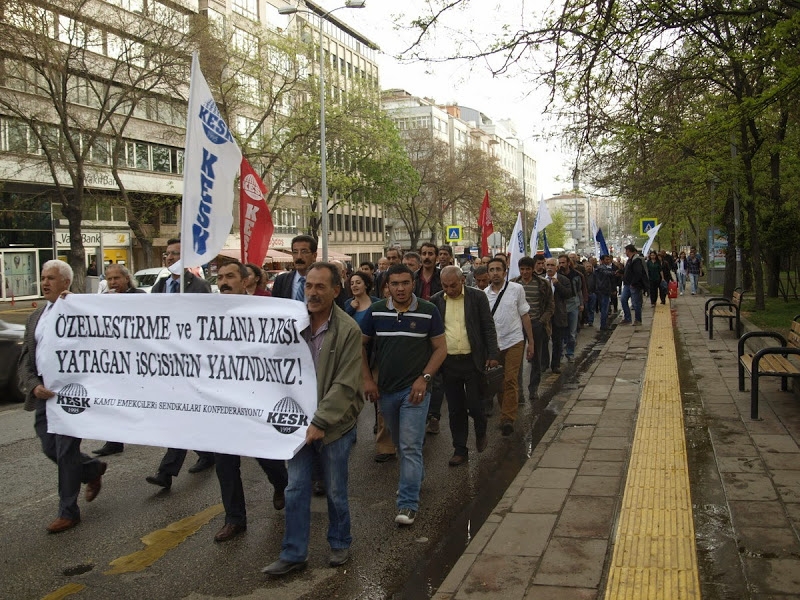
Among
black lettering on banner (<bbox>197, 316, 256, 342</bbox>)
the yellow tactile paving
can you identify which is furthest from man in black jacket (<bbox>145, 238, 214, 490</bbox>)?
the yellow tactile paving

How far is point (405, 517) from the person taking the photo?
5.19 metres

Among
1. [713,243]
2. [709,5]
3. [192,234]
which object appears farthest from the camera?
[713,243]

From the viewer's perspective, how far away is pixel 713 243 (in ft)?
107

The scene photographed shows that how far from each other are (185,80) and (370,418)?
21238mm

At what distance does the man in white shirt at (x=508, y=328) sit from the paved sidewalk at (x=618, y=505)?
1.56 ft

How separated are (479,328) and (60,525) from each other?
3489 millimetres

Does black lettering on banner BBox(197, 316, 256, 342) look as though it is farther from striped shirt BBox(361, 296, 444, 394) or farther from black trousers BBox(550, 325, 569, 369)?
black trousers BBox(550, 325, 569, 369)

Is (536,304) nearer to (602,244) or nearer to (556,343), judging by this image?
(556,343)

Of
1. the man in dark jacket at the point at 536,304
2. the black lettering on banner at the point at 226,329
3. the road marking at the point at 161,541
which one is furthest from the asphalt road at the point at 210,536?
the man in dark jacket at the point at 536,304

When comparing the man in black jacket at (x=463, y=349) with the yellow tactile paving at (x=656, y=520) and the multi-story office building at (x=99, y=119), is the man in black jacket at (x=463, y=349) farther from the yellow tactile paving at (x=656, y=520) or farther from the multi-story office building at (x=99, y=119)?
the multi-story office building at (x=99, y=119)

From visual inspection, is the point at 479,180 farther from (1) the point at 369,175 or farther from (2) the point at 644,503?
(2) the point at 644,503

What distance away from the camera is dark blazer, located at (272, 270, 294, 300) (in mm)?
7439

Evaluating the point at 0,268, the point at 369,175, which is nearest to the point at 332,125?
the point at 369,175

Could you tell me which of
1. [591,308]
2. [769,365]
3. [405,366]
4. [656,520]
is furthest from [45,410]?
[591,308]
